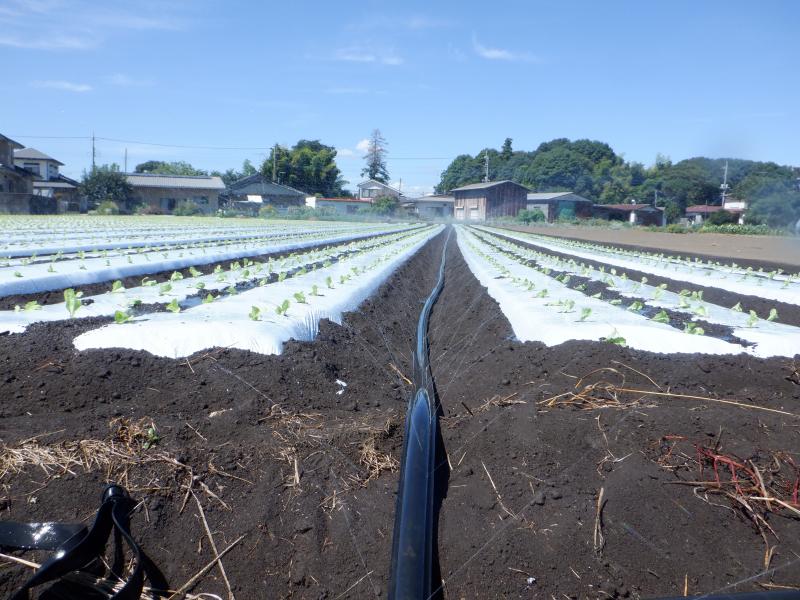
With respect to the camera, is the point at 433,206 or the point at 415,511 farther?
the point at 433,206

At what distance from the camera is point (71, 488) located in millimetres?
2557

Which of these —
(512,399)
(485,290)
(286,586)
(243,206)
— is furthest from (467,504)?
(243,206)

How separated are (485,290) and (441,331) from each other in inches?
73.5

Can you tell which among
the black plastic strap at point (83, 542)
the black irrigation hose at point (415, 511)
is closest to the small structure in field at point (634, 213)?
the black irrigation hose at point (415, 511)

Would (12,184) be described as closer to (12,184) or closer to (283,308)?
(12,184)

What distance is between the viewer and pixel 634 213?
65250mm

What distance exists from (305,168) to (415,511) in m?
72.1

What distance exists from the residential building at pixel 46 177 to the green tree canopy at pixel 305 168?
22836mm

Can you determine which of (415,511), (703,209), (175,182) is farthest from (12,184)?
(703,209)

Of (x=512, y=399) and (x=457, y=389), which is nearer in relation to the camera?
(x=512, y=399)

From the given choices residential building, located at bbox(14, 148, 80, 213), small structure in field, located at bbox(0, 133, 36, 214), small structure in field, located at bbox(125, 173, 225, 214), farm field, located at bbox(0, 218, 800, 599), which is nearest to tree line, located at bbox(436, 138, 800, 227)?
farm field, located at bbox(0, 218, 800, 599)

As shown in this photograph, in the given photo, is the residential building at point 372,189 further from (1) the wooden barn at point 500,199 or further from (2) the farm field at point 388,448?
(2) the farm field at point 388,448

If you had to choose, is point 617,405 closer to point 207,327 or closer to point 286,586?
point 286,586

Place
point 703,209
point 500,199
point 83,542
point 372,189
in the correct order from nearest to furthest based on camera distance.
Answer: point 83,542 → point 703,209 → point 500,199 → point 372,189
